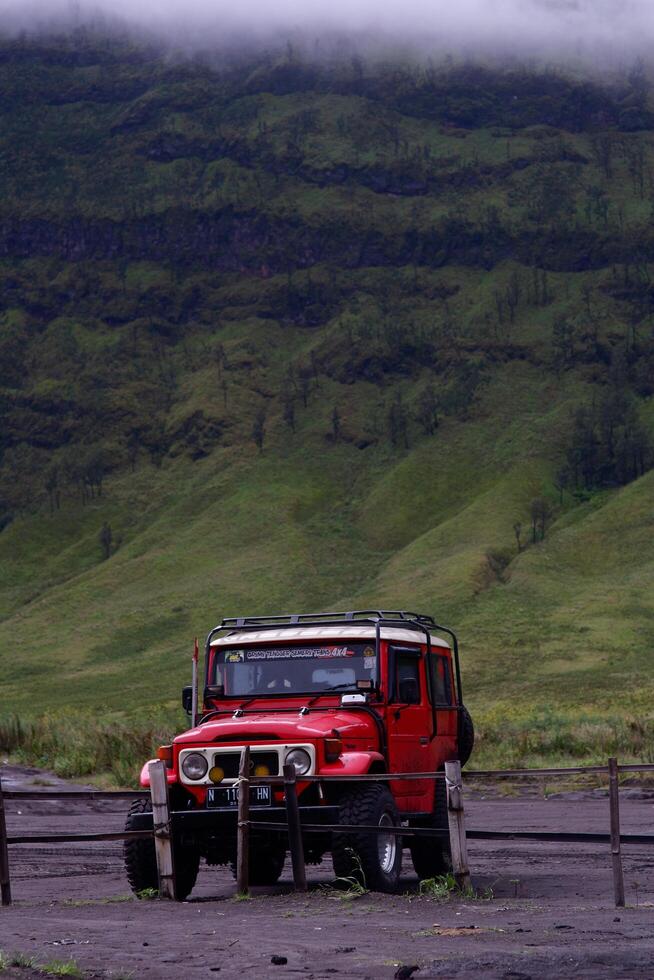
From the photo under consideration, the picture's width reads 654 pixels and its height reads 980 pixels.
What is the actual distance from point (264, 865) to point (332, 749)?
213cm

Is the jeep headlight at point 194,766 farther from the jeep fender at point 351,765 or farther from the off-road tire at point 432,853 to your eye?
the off-road tire at point 432,853

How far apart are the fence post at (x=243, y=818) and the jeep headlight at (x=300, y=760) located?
44cm

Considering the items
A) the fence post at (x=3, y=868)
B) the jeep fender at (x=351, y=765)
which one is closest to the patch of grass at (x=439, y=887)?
the jeep fender at (x=351, y=765)

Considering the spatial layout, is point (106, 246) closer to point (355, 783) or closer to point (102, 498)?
point (102, 498)

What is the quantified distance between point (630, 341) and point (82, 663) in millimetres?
78561

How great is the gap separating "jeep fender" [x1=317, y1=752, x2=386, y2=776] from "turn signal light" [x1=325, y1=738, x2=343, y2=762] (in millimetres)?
47

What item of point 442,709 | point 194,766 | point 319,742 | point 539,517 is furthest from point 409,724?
point 539,517

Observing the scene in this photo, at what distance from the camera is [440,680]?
50.4ft

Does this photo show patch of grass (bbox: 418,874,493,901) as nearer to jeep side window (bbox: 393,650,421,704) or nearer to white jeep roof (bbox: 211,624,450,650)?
jeep side window (bbox: 393,650,421,704)

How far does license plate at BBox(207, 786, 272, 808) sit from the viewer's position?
12.8 m

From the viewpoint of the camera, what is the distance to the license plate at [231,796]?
12820 mm

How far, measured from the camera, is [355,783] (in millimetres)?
12938

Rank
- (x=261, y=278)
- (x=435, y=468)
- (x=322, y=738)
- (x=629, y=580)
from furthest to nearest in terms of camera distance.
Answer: (x=261, y=278) < (x=435, y=468) < (x=629, y=580) < (x=322, y=738)

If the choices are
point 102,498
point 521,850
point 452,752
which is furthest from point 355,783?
point 102,498
